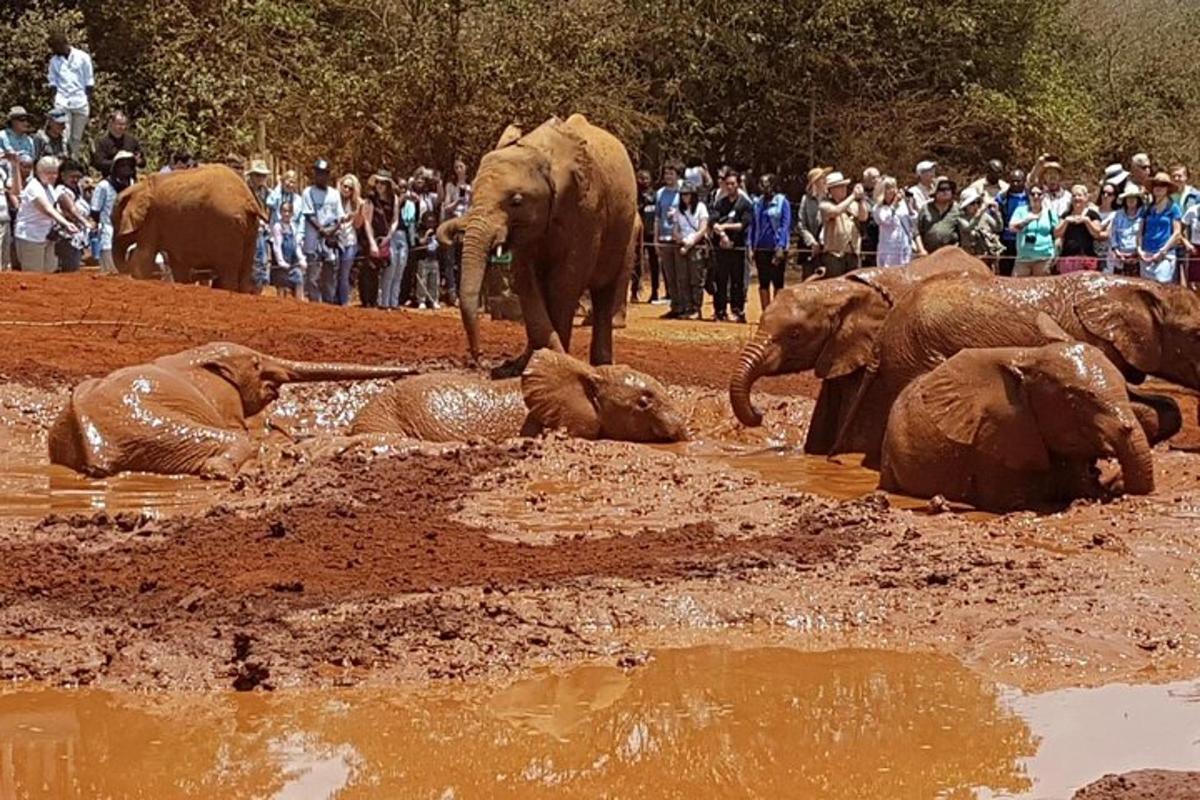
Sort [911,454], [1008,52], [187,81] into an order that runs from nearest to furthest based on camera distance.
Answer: [911,454]
[187,81]
[1008,52]

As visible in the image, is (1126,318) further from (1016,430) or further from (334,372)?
(334,372)

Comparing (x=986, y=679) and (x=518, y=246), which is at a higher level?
(x=518, y=246)

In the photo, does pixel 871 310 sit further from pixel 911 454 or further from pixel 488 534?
pixel 488 534

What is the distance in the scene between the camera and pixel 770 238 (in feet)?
72.1

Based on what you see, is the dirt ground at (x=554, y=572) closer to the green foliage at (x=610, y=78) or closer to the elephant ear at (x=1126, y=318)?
the elephant ear at (x=1126, y=318)

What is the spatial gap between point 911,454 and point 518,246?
15.5ft

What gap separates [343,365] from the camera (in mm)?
14109

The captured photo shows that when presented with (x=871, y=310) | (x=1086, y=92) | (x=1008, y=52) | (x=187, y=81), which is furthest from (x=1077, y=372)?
(x=1086, y=92)

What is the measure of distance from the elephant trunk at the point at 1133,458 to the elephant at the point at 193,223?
37.8 feet

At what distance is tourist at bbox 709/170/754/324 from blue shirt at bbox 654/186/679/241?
0.56 meters

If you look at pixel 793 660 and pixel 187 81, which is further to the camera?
pixel 187 81

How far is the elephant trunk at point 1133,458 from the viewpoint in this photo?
10.1 meters

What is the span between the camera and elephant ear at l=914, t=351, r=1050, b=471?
10.4 meters

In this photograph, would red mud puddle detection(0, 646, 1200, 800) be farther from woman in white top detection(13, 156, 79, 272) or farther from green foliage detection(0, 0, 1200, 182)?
green foliage detection(0, 0, 1200, 182)
